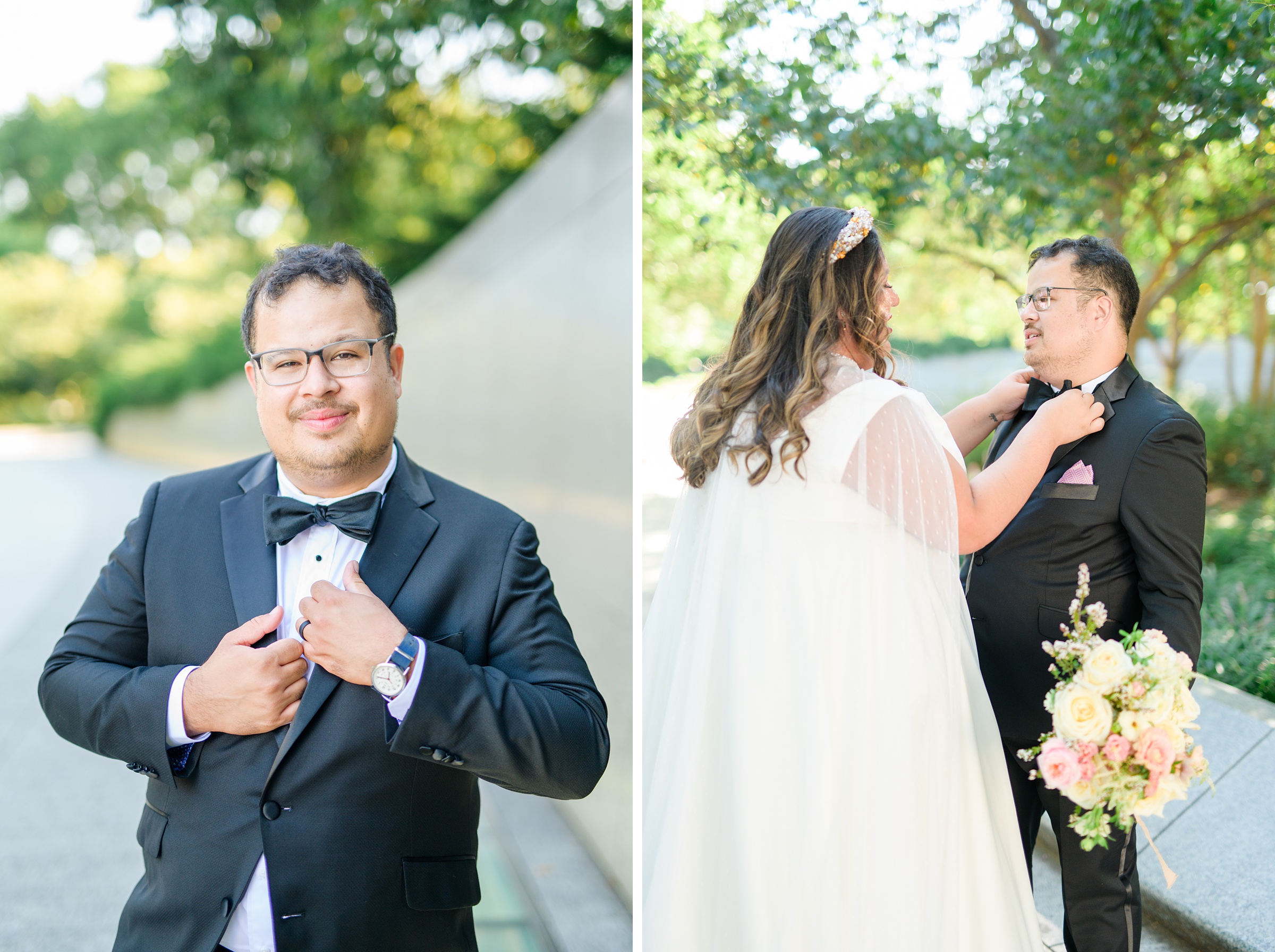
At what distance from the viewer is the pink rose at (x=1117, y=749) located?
220cm

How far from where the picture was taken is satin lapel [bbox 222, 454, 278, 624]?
7.10 ft

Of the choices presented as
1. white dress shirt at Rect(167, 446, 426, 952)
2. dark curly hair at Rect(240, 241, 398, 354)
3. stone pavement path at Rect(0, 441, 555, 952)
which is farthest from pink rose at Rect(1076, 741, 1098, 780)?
stone pavement path at Rect(0, 441, 555, 952)

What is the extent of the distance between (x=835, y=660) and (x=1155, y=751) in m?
0.75

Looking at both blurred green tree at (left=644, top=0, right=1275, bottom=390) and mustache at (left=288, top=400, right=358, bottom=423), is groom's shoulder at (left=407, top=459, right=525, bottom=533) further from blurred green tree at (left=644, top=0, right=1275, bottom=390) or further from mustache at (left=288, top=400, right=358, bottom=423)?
blurred green tree at (left=644, top=0, right=1275, bottom=390)

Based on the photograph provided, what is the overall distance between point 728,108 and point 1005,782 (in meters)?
3.90

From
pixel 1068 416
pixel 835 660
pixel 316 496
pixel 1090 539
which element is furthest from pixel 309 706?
pixel 1090 539

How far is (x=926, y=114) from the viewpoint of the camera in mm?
5926

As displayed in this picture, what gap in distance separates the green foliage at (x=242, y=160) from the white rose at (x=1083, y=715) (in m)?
5.99

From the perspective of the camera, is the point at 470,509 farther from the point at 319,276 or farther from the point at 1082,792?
the point at 1082,792

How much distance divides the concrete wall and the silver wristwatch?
2.46 metres

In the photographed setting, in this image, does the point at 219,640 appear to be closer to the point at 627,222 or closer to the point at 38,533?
the point at 627,222

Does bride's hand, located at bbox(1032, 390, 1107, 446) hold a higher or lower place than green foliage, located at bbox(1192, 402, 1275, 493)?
lower

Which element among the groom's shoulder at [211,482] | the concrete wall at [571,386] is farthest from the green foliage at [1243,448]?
the groom's shoulder at [211,482]

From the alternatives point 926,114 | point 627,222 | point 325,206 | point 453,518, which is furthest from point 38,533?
point 453,518
